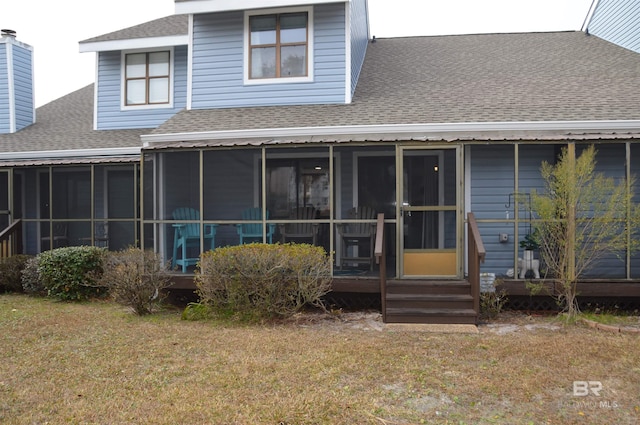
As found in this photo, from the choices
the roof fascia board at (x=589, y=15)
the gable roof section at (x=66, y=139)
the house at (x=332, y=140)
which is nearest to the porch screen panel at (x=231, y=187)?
the house at (x=332, y=140)

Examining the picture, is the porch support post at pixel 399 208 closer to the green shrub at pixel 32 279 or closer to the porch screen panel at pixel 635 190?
the porch screen panel at pixel 635 190

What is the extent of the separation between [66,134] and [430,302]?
984 centimetres

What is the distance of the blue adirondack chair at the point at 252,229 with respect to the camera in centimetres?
930

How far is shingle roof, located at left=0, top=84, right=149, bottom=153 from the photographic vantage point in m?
11.8

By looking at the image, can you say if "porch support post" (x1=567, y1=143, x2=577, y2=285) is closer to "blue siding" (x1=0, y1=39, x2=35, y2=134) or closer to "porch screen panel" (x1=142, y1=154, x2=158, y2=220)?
"porch screen panel" (x1=142, y1=154, x2=158, y2=220)

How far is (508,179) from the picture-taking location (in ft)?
30.2

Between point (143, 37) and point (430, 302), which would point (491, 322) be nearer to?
point (430, 302)

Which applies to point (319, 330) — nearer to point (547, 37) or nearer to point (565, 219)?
point (565, 219)

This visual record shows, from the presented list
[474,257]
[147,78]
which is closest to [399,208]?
[474,257]

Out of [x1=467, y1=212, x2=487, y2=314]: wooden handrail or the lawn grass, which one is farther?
[x1=467, y1=212, x2=487, y2=314]: wooden handrail

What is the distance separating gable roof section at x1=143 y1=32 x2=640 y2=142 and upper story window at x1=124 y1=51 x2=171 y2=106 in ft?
7.61

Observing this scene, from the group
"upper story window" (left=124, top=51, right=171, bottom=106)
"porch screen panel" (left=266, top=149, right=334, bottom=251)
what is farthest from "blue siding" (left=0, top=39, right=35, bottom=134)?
"porch screen panel" (left=266, top=149, right=334, bottom=251)

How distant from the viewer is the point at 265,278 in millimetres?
7297

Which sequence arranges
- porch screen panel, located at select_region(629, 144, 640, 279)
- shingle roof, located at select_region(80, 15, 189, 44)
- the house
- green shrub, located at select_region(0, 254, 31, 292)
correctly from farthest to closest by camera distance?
1. shingle roof, located at select_region(80, 15, 189, 44)
2. green shrub, located at select_region(0, 254, 31, 292)
3. porch screen panel, located at select_region(629, 144, 640, 279)
4. the house
